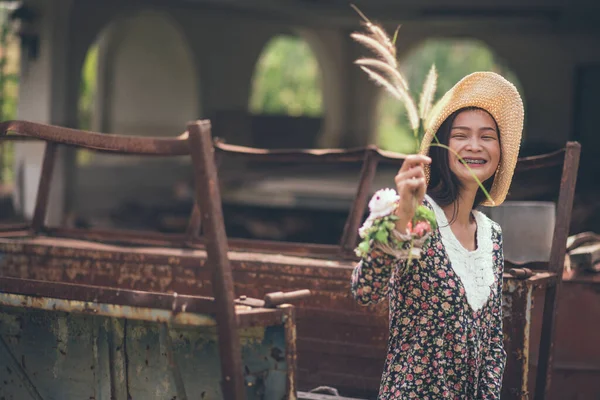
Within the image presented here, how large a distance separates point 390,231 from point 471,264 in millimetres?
440

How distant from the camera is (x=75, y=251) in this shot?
15.1ft

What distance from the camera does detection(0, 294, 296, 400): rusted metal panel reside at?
2775 mm

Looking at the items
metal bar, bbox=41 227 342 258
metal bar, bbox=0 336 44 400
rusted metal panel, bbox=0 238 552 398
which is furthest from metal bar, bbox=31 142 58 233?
metal bar, bbox=0 336 44 400

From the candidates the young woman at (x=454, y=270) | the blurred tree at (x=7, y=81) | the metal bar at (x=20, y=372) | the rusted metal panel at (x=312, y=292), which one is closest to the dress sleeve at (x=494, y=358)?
the young woman at (x=454, y=270)

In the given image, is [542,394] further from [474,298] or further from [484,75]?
[484,75]

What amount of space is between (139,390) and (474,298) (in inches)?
43.6

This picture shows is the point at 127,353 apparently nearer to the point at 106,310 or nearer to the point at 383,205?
the point at 106,310

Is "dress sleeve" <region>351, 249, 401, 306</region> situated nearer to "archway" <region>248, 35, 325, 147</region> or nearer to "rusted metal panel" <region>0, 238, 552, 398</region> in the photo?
"rusted metal panel" <region>0, 238, 552, 398</region>

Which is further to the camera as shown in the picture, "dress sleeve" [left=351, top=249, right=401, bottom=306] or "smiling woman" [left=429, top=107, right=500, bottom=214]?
"smiling woman" [left=429, top=107, right=500, bottom=214]

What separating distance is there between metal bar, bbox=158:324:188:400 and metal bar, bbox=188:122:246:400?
1.16 feet

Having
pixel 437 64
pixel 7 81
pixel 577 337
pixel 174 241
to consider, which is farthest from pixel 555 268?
pixel 437 64

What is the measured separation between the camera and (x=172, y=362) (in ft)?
9.40

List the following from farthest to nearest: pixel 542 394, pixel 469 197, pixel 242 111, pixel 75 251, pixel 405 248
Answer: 1. pixel 242 111
2. pixel 75 251
3. pixel 542 394
4. pixel 469 197
5. pixel 405 248

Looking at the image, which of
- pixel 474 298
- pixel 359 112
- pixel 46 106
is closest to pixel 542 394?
pixel 474 298
